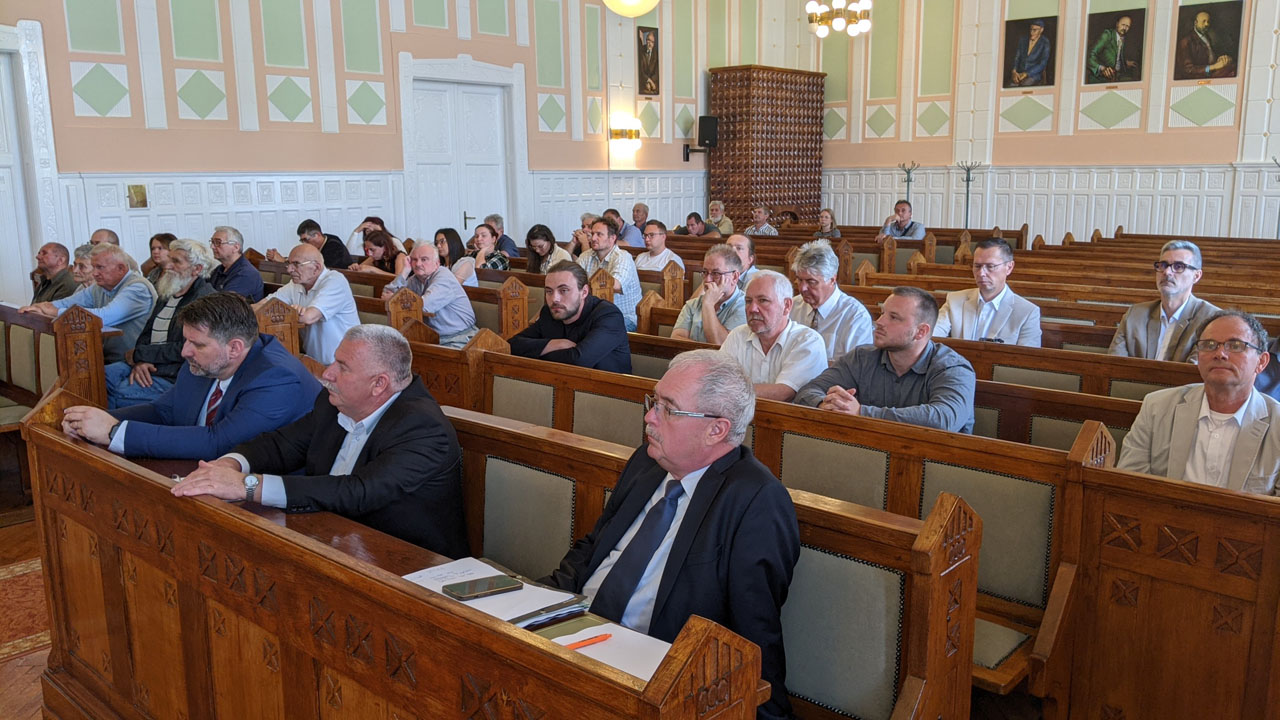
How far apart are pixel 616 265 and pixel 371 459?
4.64 metres

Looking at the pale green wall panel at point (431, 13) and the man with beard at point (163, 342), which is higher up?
the pale green wall panel at point (431, 13)

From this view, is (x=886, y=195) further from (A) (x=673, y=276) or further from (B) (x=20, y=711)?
(B) (x=20, y=711)

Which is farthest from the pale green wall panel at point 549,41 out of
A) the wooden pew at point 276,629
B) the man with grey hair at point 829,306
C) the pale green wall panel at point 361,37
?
the wooden pew at point 276,629

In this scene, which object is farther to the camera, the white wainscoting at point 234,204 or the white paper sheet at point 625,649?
the white wainscoting at point 234,204

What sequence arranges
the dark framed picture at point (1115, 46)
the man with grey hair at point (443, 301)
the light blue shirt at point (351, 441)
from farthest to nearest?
the dark framed picture at point (1115, 46) < the man with grey hair at point (443, 301) < the light blue shirt at point (351, 441)

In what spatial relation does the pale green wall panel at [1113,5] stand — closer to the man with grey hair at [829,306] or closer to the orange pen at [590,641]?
the man with grey hair at [829,306]

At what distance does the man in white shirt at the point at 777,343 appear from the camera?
12.2 feet

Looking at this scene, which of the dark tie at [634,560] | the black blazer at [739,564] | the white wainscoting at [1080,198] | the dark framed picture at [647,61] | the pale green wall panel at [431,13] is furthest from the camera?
the dark framed picture at [647,61]

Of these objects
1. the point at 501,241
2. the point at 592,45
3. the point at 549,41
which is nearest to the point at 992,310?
the point at 501,241

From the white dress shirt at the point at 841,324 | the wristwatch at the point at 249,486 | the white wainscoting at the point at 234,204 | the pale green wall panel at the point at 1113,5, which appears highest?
the pale green wall panel at the point at 1113,5

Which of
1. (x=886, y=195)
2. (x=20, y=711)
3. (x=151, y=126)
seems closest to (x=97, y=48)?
(x=151, y=126)

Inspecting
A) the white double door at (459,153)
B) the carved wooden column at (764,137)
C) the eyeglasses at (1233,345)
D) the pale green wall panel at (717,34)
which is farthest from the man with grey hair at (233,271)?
the pale green wall panel at (717,34)

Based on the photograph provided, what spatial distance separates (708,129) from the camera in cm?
1422

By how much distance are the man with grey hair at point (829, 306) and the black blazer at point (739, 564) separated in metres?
2.47
